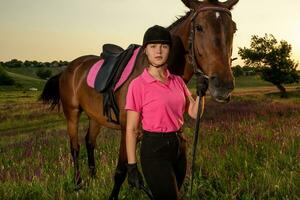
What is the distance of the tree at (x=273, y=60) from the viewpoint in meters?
71.5

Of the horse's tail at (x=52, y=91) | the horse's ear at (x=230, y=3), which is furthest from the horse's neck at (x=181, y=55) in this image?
the horse's tail at (x=52, y=91)

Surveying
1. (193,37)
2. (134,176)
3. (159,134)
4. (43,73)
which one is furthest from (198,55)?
(43,73)

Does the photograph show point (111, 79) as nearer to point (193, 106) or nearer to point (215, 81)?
point (193, 106)

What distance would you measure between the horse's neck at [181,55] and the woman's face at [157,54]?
49.9 inches

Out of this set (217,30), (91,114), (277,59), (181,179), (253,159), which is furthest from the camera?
(277,59)

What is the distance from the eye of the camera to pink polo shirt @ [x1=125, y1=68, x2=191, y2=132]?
3.61m

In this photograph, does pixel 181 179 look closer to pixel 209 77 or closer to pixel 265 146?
pixel 209 77

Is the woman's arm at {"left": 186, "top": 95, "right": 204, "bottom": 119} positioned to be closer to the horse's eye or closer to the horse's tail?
the horse's eye

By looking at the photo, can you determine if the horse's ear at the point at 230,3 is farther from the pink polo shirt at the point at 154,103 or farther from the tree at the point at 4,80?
the tree at the point at 4,80

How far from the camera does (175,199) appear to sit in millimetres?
3641

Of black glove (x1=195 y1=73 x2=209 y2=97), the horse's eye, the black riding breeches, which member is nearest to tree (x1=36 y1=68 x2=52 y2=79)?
the horse's eye

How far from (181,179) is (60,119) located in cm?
2510

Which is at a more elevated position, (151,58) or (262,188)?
(151,58)

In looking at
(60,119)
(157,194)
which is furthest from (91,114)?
(60,119)
